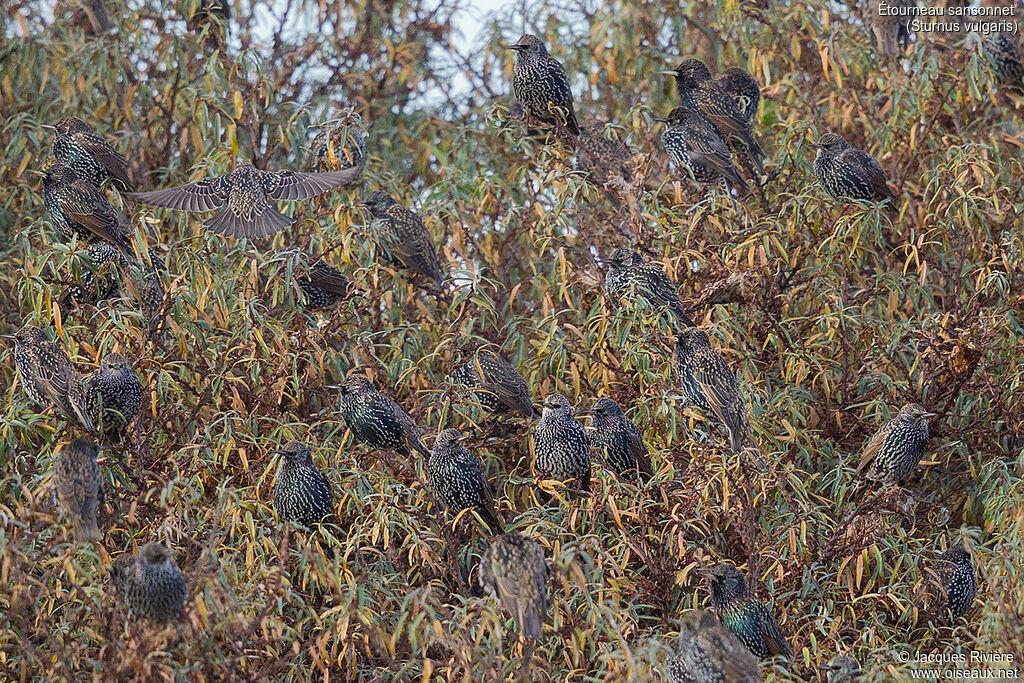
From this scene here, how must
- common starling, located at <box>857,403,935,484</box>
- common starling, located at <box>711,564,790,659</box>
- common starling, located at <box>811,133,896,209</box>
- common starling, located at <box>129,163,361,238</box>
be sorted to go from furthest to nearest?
common starling, located at <box>811,133,896,209</box>, common starling, located at <box>129,163,361,238</box>, common starling, located at <box>857,403,935,484</box>, common starling, located at <box>711,564,790,659</box>

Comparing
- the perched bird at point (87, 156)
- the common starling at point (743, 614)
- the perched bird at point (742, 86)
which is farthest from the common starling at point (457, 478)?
the perched bird at point (742, 86)

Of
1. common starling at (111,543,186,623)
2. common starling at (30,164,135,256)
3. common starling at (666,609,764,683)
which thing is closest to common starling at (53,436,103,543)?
common starling at (111,543,186,623)

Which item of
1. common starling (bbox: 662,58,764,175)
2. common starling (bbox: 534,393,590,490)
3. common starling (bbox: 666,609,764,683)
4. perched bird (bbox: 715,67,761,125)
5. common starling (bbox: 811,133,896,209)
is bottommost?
common starling (bbox: 666,609,764,683)

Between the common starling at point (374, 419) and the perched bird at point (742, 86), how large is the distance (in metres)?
3.54

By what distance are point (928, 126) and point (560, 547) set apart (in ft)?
12.8

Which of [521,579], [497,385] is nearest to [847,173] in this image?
[497,385]

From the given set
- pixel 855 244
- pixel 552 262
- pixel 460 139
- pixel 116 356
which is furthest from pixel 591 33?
pixel 116 356

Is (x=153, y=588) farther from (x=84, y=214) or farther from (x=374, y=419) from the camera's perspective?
(x=84, y=214)

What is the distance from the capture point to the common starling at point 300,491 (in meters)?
5.72

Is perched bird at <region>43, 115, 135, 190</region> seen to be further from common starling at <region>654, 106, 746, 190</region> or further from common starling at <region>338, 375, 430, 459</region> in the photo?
common starling at <region>654, 106, 746, 190</region>

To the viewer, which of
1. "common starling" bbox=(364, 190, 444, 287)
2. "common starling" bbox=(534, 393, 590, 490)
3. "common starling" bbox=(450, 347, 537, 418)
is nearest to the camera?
"common starling" bbox=(534, 393, 590, 490)

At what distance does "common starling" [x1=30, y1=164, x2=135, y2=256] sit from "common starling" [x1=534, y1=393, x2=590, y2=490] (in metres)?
2.15

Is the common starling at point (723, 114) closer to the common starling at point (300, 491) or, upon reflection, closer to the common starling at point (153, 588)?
the common starling at point (300, 491)

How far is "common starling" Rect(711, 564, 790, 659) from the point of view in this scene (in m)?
5.44
